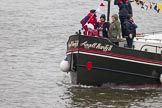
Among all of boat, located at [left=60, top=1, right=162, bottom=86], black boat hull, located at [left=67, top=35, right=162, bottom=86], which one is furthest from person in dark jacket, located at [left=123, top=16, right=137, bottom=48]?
black boat hull, located at [left=67, top=35, right=162, bottom=86]

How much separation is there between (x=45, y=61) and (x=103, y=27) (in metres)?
6.57

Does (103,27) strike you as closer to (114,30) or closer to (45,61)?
(114,30)

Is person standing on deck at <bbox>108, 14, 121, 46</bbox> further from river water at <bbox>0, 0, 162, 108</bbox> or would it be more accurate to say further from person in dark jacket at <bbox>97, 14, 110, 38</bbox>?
river water at <bbox>0, 0, 162, 108</bbox>

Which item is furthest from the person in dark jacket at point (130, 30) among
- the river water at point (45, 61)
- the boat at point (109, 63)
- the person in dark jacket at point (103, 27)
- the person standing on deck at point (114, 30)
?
the river water at point (45, 61)

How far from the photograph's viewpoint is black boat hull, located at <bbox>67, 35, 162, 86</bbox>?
2127 cm

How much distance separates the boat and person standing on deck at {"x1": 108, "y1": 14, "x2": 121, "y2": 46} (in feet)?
1.56

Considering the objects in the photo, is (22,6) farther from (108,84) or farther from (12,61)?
(108,84)

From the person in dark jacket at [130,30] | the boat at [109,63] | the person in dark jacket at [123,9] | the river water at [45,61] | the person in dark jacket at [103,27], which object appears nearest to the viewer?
the river water at [45,61]

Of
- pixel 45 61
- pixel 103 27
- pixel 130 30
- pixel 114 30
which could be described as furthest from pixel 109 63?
pixel 45 61

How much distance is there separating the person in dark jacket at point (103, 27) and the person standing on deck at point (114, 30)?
0.53ft

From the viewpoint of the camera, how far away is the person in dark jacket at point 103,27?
2199 cm

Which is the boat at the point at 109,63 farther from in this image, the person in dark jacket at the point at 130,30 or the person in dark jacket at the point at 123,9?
the person in dark jacket at the point at 123,9

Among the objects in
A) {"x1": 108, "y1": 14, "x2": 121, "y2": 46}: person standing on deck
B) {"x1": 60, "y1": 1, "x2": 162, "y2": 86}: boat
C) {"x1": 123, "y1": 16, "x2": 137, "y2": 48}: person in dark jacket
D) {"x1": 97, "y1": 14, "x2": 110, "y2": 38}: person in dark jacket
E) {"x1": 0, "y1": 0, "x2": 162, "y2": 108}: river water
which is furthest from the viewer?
{"x1": 123, "y1": 16, "x2": 137, "y2": 48}: person in dark jacket

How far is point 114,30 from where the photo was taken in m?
22.0
